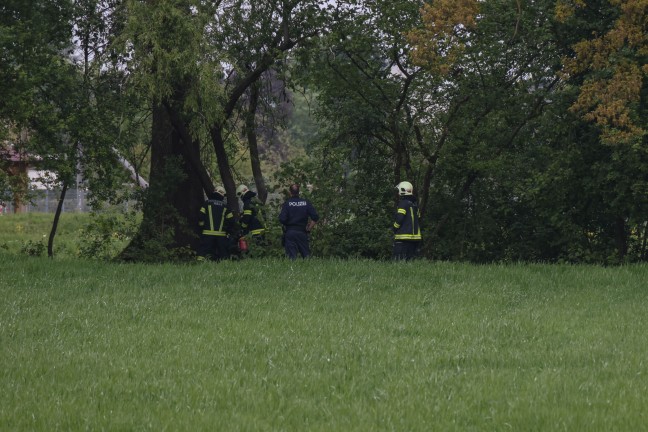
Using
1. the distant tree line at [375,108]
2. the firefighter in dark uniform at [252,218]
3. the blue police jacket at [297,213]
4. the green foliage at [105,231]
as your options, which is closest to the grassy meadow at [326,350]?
the blue police jacket at [297,213]

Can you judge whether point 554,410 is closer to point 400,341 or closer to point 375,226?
point 400,341

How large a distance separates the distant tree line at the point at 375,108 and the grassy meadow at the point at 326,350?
5.37 m

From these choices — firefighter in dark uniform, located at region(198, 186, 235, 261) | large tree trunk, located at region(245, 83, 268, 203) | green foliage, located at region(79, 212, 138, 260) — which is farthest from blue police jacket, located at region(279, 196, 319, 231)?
large tree trunk, located at region(245, 83, 268, 203)

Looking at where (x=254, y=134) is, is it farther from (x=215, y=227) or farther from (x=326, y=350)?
(x=326, y=350)

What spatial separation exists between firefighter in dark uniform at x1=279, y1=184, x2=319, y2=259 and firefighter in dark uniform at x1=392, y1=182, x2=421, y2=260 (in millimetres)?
1722

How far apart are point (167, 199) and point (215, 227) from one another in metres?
2.94

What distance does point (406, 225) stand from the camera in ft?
63.5

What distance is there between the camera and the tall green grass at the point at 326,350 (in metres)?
7.75

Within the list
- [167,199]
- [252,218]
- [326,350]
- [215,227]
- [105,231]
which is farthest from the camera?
[167,199]

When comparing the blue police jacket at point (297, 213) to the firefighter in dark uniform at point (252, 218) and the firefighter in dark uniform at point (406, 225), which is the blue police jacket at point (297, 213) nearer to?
the firefighter in dark uniform at point (406, 225)

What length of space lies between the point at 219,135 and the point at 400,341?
1568 centimetres

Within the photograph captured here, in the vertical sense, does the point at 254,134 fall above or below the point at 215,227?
above

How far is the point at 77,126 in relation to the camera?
22672 mm

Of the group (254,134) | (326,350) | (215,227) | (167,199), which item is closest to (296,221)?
(215,227)
